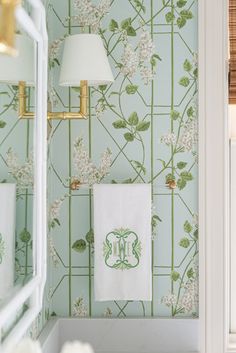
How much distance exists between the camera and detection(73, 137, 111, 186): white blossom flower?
2.11 meters

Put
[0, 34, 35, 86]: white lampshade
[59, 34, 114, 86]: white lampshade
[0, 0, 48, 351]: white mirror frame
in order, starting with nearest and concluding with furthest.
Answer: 1. [0, 34, 35, 86]: white lampshade
2. [0, 0, 48, 351]: white mirror frame
3. [59, 34, 114, 86]: white lampshade

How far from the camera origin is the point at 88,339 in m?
2.08

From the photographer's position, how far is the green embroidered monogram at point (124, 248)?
2.03 m

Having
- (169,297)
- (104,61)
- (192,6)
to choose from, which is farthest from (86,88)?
(169,297)

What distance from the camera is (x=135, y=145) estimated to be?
2117mm

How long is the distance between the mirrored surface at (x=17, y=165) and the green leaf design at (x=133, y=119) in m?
0.55

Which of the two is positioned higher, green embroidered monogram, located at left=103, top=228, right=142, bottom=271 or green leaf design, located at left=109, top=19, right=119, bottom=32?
green leaf design, located at left=109, top=19, right=119, bottom=32

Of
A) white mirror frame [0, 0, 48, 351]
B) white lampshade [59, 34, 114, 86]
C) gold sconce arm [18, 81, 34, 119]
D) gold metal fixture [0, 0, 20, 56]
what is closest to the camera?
gold metal fixture [0, 0, 20, 56]

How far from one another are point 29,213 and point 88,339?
0.68 m

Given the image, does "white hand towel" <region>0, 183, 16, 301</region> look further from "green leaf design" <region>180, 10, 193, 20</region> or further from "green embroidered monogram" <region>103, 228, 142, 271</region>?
"green leaf design" <region>180, 10, 193, 20</region>

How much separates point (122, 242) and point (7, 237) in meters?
0.72

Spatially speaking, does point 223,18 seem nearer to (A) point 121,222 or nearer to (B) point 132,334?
(A) point 121,222

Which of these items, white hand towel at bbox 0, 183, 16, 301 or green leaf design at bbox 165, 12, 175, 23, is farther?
green leaf design at bbox 165, 12, 175, 23

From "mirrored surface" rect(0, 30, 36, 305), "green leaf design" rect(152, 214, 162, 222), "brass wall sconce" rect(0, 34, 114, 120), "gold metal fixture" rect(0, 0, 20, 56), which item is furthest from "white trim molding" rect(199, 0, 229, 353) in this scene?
"gold metal fixture" rect(0, 0, 20, 56)
